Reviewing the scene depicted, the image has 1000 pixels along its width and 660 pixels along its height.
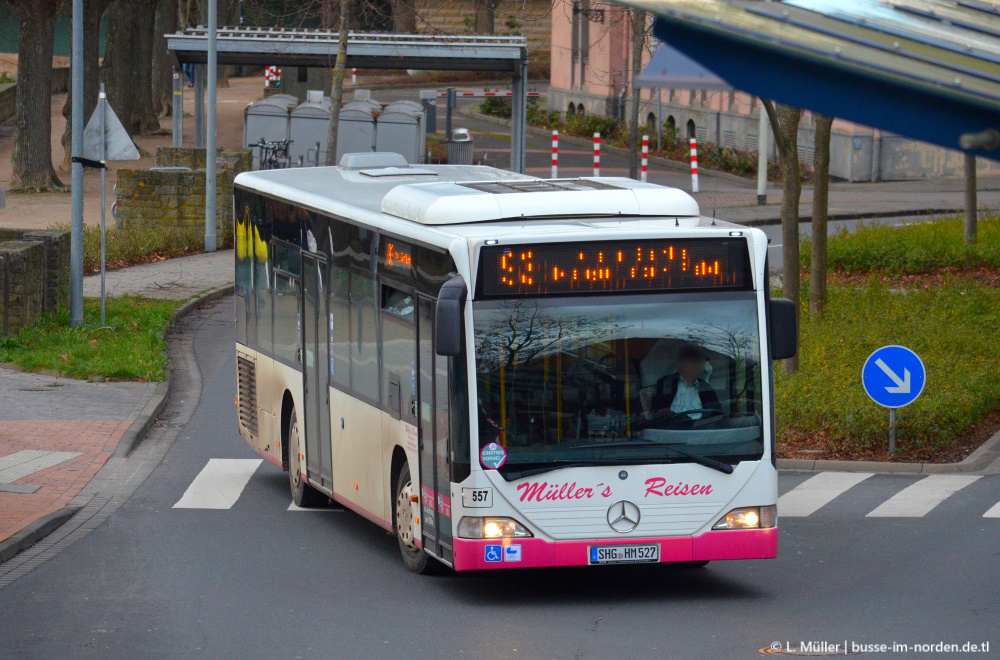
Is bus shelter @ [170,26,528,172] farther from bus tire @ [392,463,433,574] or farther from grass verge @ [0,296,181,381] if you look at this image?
bus tire @ [392,463,433,574]

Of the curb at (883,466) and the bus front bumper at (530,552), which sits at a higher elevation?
the bus front bumper at (530,552)

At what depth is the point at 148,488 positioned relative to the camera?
14250mm

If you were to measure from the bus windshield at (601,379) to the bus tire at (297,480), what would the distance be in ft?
13.5

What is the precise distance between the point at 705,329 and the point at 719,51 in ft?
16.2

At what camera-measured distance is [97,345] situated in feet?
67.4

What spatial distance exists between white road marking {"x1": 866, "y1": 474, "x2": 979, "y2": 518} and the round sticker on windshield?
4754mm

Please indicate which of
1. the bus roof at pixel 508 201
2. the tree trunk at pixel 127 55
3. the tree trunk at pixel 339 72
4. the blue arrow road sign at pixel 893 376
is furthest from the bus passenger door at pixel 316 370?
the tree trunk at pixel 127 55

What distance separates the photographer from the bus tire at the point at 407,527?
10.6 meters

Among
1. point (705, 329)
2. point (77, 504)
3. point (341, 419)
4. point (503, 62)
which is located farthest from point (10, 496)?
point (503, 62)

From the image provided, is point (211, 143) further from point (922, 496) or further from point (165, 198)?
point (922, 496)

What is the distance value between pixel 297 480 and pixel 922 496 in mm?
5447

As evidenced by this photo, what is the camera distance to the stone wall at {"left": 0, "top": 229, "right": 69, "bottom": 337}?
2034 centimetres

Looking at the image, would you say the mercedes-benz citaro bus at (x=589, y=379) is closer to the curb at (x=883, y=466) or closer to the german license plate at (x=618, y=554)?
A: the german license plate at (x=618, y=554)

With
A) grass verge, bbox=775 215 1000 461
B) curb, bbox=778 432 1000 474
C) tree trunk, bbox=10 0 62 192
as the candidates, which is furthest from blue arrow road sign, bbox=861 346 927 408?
tree trunk, bbox=10 0 62 192
